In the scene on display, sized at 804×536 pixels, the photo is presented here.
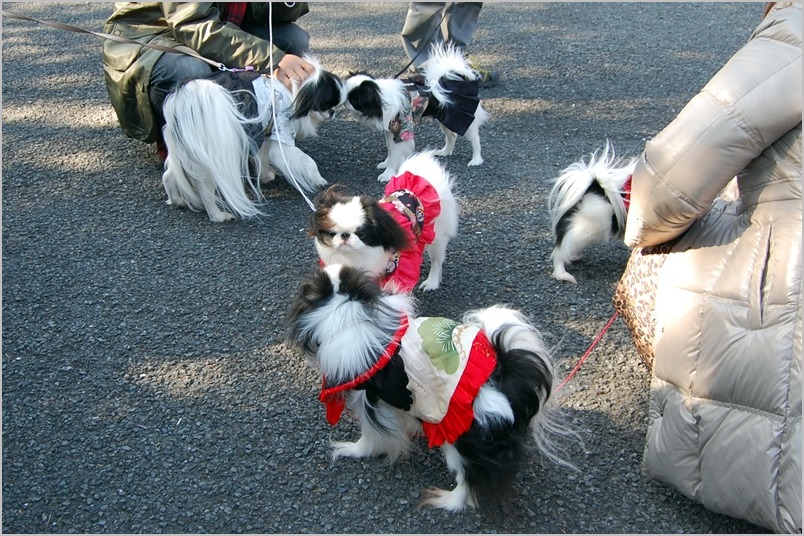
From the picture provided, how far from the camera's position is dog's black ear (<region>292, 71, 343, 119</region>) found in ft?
12.1

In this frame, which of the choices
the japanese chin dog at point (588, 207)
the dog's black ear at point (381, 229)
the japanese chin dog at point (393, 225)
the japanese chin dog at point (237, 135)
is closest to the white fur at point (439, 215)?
the japanese chin dog at point (393, 225)

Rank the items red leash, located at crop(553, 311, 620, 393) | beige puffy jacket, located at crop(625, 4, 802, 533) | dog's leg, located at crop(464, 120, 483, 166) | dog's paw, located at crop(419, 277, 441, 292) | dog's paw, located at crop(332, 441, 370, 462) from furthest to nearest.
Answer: dog's leg, located at crop(464, 120, 483, 166), dog's paw, located at crop(419, 277, 441, 292), red leash, located at crop(553, 311, 620, 393), dog's paw, located at crop(332, 441, 370, 462), beige puffy jacket, located at crop(625, 4, 802, 533)

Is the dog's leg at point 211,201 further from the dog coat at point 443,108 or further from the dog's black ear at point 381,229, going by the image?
the dog's black ear at point 381,229

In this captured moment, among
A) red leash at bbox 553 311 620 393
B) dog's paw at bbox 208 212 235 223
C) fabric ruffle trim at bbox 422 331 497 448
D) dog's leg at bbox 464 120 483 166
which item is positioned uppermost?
fabric ruffle trim at bbox 422 331 497 448

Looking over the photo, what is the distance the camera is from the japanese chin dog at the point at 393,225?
2.58 metres

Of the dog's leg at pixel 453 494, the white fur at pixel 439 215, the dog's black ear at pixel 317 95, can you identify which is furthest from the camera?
the dog's black ear at pixel 317 95

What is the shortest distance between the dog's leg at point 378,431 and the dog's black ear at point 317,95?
2043 millimetres

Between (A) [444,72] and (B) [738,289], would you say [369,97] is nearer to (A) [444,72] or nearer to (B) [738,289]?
→ (A) [444,72]

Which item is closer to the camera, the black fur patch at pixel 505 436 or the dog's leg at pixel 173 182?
the black fur patch at pixel 505 436

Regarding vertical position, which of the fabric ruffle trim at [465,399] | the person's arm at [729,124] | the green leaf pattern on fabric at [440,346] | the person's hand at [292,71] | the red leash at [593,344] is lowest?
the red leash at [593,344]

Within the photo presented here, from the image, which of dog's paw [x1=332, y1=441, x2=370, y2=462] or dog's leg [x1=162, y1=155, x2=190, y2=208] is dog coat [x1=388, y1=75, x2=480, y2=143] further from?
dog's paw [x1=332, y1=441, x2=370, y2=462]

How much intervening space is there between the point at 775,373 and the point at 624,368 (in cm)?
89

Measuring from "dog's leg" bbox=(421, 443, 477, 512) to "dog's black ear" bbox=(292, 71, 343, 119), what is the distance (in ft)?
7.27

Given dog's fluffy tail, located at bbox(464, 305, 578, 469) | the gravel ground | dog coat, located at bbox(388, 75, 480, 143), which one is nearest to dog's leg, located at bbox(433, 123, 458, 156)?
the gravel ground
